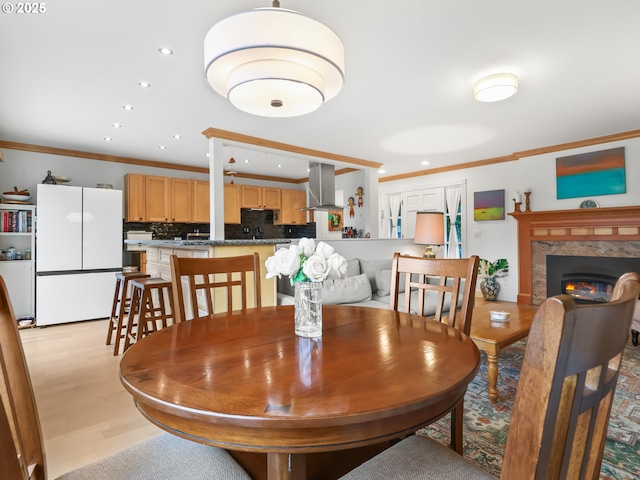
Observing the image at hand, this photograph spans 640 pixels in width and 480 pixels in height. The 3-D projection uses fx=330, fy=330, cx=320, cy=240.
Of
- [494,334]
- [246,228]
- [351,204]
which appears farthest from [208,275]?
[246,228]

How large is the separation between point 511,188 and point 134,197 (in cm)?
601

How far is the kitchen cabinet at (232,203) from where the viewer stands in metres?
6.42

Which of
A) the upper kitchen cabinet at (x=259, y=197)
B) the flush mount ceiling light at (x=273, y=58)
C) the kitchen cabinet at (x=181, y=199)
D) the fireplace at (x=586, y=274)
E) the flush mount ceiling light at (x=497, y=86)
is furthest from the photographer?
the upper kitchen cabinet at (x=259, y=197)

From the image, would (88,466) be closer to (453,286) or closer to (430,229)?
(453,286)

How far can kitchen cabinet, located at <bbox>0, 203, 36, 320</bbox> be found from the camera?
417 cm

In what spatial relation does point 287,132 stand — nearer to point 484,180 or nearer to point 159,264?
point 159,264

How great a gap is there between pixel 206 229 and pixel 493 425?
562 centimetres

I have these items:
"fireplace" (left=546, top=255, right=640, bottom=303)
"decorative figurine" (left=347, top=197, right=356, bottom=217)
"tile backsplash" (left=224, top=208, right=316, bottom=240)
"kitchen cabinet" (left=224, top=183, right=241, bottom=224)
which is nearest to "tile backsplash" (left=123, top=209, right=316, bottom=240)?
"tile backsplash" (left=224, top=208, right=316, bottom=240)

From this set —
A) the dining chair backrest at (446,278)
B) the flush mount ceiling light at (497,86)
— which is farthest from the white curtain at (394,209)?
the dining chair backrest at (446,278)

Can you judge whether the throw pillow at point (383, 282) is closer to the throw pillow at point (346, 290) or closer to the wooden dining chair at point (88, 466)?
the throw pillow at point (346, 290)

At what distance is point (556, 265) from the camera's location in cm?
472

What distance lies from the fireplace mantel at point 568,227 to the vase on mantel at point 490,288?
376mm

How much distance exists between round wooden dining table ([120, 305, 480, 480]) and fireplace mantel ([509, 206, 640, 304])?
14.5ft

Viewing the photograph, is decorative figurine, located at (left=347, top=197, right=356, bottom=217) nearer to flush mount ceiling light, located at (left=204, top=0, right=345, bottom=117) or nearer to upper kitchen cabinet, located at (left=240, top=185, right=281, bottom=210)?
upper kitchen cabinet, located at (left=240, top=185, right=281, bottom=210)
